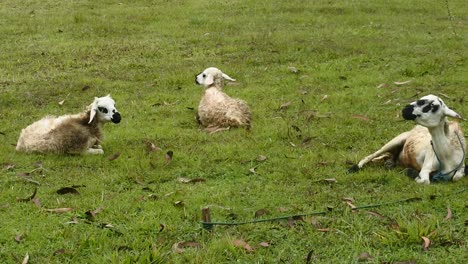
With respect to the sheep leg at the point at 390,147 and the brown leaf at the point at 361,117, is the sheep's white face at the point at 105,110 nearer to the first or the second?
the sheep leg at the point at 390,147

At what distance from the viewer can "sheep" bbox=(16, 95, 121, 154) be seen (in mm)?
8750

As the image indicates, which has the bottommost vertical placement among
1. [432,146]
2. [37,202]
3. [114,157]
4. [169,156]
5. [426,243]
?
[114,157]

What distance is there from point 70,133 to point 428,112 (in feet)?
15.8

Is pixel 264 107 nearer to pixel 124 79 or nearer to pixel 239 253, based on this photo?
pixel 124 79

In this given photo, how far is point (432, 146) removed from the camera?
7391 mm

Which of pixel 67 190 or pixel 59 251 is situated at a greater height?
pixel 59 251

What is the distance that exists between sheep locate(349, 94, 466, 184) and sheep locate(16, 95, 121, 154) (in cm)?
370

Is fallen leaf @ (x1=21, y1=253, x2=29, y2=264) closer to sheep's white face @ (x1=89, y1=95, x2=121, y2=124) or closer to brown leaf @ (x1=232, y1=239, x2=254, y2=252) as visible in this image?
brown leaf @ (x1=232, y1=239, x2=254, y2=252)

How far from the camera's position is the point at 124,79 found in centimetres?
1313

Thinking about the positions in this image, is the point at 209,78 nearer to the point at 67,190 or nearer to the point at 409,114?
the point at 67,190

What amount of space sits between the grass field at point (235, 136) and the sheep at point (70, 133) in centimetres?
19

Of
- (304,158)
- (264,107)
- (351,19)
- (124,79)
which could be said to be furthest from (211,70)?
(351,19)

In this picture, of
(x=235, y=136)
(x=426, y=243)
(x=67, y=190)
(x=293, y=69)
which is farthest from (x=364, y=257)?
(x=293, y=69)

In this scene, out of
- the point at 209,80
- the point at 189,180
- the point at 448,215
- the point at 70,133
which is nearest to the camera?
the point at 448,215
